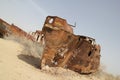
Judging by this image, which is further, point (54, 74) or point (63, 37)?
point (63, 37)

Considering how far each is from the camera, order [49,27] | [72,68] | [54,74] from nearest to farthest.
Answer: [54,74] < [49,27] < [72,68]

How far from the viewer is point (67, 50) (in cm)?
1085

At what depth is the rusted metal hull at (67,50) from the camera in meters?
10.3

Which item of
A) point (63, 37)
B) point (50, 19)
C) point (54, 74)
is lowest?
point (54, 74)

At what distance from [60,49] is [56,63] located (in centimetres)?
74

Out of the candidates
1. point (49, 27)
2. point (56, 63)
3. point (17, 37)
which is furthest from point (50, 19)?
point (17, 37)

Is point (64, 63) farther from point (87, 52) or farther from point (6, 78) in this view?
point (6, 78)

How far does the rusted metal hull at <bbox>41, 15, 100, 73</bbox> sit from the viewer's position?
1027 cm

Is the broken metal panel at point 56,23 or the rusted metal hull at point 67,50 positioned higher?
the broken metal panel at point 56,23

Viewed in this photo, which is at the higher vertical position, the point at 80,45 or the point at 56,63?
the point at 80,45

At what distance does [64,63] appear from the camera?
10.7 meters

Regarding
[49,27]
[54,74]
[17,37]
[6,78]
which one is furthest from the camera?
[17,37]

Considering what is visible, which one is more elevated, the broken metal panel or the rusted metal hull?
the broken metal panel

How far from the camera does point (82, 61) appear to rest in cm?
1141
